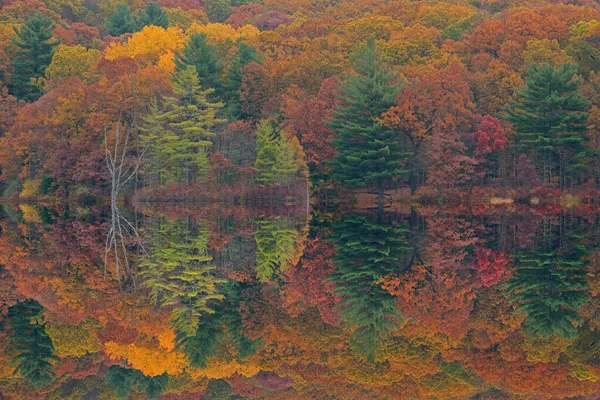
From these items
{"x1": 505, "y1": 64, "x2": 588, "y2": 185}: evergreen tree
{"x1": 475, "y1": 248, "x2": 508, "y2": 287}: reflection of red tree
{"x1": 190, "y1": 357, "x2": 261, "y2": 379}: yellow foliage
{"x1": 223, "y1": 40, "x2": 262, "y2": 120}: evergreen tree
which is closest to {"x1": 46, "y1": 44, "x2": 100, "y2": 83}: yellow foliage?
{"x1": 223, "y1": 40, "x2": 262, "y2": 120}: evergreen tree

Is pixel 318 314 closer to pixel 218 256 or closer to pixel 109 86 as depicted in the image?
pixel 218 256

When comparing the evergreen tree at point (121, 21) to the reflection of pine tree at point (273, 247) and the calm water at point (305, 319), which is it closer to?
the reflection of pine tree at point (273, 247)

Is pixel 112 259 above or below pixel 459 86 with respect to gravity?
below

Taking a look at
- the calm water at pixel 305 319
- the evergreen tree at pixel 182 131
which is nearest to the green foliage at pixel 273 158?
the evergreen tree at pixel 182 131

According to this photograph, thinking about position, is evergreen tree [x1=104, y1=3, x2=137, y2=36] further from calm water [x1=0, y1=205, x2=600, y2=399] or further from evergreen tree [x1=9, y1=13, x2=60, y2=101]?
calm water [x1=0, y1=205, x2=600, y2=399]

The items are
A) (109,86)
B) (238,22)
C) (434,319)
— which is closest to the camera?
(434,319)

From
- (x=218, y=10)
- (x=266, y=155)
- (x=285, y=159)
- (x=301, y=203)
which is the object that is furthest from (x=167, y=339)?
(x=218, y=10)

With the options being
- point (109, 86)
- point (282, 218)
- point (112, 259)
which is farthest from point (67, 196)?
point (112, 259)

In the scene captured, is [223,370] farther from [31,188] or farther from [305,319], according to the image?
[31,188]
